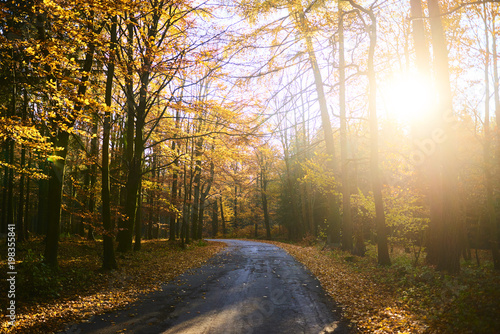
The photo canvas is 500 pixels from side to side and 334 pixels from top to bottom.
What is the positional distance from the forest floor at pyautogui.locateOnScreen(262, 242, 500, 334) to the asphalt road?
0.55 m

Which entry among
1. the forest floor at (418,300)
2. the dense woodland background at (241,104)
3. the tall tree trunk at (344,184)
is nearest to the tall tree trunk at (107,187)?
the dense woodland background at (241,104)

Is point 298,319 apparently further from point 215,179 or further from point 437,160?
point 215,179

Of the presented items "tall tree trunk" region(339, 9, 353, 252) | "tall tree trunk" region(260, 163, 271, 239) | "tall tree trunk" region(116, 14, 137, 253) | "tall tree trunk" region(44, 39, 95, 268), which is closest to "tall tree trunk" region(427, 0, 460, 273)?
"tall tree trunk" region(339, 9, 353, 252)

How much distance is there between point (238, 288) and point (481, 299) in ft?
17.9

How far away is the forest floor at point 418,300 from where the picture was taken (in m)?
4.61

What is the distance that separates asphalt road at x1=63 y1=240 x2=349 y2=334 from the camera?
524 centimetres

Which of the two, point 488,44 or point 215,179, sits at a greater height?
point 488,44

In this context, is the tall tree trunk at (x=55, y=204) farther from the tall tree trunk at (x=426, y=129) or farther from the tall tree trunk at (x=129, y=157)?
the tall tree trunk at (x=426, y=129)

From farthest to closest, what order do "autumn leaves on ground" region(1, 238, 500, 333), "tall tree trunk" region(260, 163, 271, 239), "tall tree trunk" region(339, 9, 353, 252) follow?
Answer: "tall tree trunk" region(260, 163, 271, 239) → "tall tree trunk" region(339, 9, 353, 252) → "autumn leaves on ground" region(1, 238, 500, 333)

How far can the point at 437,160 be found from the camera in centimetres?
814

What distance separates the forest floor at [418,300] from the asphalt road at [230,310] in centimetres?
55

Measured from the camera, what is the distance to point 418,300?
6.31m

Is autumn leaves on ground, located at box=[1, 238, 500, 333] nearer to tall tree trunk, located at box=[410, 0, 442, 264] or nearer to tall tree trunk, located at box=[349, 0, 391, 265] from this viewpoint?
tall tree trunk, located at box=[349, 0, 391, 265]

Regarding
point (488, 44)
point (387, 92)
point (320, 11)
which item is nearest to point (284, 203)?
point (387, 92)
